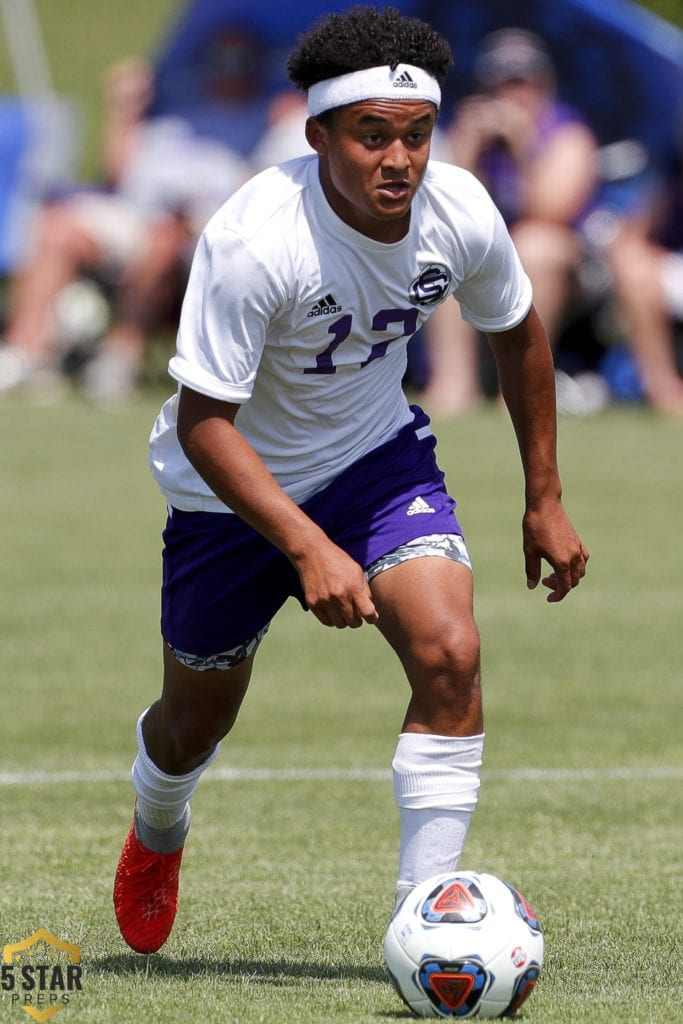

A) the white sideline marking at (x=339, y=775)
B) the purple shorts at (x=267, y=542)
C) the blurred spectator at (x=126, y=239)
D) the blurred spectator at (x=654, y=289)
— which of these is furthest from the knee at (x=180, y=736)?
the blurred spectator at (x=126, y=239)

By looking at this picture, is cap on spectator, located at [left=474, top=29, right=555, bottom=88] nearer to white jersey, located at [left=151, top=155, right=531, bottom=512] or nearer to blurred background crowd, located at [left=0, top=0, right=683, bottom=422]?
blurred background crowd, located at [left=0, top=0, right=683, bottom=422]

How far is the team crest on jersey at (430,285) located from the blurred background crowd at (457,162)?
12.4 m

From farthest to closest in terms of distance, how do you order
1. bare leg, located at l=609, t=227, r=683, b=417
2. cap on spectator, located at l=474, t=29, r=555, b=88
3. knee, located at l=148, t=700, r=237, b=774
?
1. cap on spectator, located at l=474, t=29, r=555, b=88
2. bare leg, located at l=609, t=227, r=683, b=417
3. knee, located at l=148, t=700, r=237, b=774

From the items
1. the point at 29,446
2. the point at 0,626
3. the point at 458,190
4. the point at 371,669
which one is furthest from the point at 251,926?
the point at 29,446

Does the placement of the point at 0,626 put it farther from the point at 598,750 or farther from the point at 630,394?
the point at 630,394

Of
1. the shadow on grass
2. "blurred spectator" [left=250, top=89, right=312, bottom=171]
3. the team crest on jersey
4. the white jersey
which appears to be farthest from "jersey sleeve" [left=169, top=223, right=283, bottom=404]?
"blurred spectator" [left=250, top=89, right=312, bottom=171]

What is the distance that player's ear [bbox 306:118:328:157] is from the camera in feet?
14.9

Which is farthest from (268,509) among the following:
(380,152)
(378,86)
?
(378,86)

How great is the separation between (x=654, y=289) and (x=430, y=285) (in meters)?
13.2

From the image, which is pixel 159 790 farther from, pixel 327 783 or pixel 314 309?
pixel 327 783

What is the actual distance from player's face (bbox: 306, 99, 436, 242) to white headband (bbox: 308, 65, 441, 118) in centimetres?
2

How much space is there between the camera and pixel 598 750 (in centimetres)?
739

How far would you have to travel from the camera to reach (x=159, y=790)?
518cm

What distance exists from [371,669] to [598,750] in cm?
184
